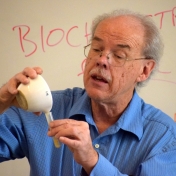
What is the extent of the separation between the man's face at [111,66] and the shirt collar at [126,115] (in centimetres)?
7

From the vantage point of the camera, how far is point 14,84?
69 cm

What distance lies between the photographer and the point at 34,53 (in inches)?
47.8

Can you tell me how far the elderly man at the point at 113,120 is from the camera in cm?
84

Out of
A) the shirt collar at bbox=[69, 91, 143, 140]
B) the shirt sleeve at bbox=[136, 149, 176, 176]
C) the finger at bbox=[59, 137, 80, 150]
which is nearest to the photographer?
the finger at bbox=[59, 137, 80, 150]

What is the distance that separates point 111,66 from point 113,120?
0.21 metres

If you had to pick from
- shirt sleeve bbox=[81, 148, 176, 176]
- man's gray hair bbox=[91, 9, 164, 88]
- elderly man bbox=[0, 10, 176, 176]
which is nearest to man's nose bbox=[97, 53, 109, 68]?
elderly man bbox=[0, 10, 176, 176]

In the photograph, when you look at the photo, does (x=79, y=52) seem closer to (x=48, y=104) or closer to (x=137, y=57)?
(x=137, y=57)

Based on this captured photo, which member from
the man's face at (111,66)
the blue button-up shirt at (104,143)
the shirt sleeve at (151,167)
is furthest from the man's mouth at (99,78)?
the shirt sleeve at (151,167)

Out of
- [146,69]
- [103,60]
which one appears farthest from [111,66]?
[146,69]

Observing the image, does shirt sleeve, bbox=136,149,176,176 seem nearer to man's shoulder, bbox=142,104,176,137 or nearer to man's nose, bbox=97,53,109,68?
man's shoulder, bbox=142,104,176,137

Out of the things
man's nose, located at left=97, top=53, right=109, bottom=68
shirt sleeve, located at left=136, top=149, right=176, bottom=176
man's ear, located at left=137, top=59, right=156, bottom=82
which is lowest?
shirt sleeve, located at left=136, top=149, right=176, bottom=176

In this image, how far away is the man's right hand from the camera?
0.66 metres

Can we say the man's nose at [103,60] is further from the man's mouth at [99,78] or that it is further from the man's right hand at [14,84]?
the man's right hand at [14,84]

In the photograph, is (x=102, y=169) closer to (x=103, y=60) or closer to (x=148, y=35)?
(x=103, y=60)
